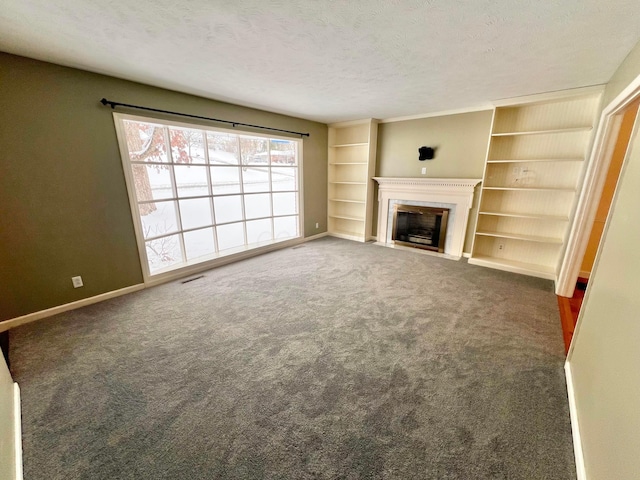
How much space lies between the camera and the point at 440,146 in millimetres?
4191

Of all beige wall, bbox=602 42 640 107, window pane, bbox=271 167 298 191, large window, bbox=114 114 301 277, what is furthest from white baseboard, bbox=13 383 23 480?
beige wall, bbox=602 42 640 107

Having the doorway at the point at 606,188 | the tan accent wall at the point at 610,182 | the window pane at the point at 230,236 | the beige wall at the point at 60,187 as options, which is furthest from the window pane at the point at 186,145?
the tan accent wall at the point at 610,182

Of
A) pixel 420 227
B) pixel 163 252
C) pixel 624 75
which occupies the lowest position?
pixel 163 252

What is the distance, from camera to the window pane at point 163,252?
3.26m

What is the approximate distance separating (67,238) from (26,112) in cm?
115

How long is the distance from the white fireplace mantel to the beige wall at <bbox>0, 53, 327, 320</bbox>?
12.2ft

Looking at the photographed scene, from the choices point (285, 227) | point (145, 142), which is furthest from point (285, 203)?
point (145, 142)

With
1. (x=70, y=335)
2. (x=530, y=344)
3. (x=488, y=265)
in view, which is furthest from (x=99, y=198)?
(x=488, y=265)

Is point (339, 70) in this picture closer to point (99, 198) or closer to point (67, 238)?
point (99, 198)

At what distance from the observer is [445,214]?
4.24 m

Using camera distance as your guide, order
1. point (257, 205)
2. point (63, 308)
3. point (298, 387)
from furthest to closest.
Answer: point (257, 205) < point (63, 308) < point (298, 387)

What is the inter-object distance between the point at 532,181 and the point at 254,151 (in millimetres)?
4147

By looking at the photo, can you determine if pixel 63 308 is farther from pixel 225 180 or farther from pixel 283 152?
pixel 283 152

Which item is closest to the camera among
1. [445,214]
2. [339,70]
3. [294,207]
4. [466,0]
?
[466,0]
